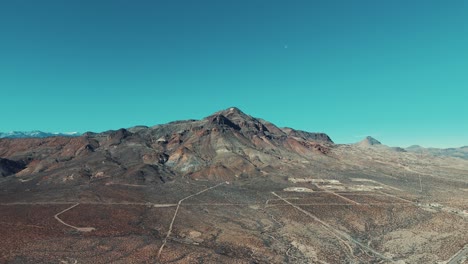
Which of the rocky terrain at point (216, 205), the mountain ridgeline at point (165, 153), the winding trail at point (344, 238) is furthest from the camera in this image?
the mountain ridgeline at point (165, 153)

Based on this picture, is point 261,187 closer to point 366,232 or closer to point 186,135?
point 366,232

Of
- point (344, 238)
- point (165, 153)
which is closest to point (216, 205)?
point (344, 238)

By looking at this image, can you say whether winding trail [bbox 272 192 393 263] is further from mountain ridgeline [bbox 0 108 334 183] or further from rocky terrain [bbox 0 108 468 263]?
mountain ridgeline [bbox 0 108 334 183]

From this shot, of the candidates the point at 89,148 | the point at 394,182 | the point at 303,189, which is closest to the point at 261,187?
the point at 303,189

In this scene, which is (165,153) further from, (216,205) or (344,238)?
(344,238)

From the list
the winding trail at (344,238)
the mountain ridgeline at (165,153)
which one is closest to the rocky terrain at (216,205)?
the winding trail at (344,238)

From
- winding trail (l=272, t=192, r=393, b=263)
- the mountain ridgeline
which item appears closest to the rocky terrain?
winding trail (l=272, t=192, r=393, b=263)

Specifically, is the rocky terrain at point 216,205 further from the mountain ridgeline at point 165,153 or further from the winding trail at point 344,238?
the mountain ridgeline at point 165,153

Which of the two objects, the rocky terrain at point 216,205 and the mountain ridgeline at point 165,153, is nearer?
the rocky terrain at point 216,205
